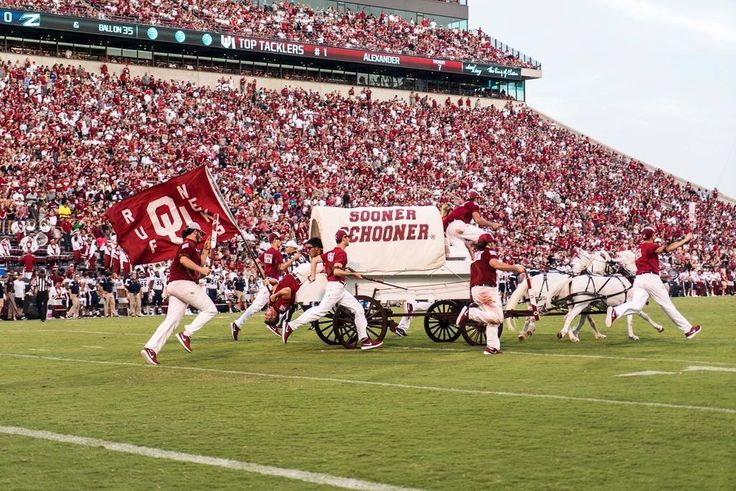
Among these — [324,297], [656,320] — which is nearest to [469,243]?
[324,297]

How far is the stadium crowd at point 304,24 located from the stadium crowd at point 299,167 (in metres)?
3.51

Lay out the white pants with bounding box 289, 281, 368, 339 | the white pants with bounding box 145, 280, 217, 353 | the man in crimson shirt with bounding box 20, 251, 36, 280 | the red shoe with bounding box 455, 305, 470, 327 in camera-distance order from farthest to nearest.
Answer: the man in crimson shirt with bounding box 20, 251, 36, 280
the red shoe with bounding box 455, 305, 470, 327
the white pants with bounding box 289, 281, 368, 339
the white pants with bounding box 145, 280, 217, 353

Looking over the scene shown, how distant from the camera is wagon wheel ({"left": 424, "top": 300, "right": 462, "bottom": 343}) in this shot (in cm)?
1912

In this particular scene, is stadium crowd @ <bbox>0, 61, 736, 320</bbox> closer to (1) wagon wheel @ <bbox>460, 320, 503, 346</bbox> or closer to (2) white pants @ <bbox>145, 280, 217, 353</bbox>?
(1) wagon wheel @ <bbox>460, 320, 503, 346</bbox>

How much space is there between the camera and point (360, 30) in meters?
64.8

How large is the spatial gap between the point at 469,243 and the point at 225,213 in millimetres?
4386

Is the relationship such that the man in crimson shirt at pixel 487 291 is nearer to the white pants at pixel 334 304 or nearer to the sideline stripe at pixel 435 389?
the white pants at pixel 334 304

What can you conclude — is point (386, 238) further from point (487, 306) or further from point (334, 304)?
point (487, 306)

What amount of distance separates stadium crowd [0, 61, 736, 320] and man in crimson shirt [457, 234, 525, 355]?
13606 mm

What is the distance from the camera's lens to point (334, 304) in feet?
57.8

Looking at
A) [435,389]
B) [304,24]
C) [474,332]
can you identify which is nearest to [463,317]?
[474,332]

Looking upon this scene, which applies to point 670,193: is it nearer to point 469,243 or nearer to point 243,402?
point 469,243

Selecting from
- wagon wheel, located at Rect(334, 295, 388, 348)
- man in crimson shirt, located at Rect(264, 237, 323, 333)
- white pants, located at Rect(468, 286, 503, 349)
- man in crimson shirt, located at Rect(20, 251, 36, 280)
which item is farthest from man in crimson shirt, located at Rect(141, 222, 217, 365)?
man in crimson shirt, located at Rect(20, 251, 36, 280)

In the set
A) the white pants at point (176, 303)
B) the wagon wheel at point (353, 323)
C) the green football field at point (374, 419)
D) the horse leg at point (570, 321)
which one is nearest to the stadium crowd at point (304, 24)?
the wagon wheel at point (353, 323)
